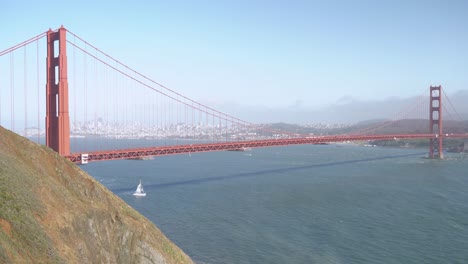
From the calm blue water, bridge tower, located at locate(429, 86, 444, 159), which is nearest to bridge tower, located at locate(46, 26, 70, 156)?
the calm blue water

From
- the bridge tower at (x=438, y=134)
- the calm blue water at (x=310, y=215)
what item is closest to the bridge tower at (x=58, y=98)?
the calm blue water at (x=310, y=215)

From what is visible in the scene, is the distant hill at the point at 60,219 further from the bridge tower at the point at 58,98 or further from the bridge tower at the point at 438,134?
the bridge tower at the point at 438,134

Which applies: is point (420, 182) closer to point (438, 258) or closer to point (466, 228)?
point (466, 228)

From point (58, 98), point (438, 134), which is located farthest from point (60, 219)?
point (438, 134)

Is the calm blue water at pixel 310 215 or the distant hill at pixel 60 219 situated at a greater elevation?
the distant hill at pixel 60 219

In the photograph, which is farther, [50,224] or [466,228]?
[466,228]

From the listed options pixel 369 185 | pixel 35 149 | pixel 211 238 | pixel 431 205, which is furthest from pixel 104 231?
pixel 369 185

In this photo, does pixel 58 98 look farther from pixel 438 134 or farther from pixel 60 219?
pixel 438 134
